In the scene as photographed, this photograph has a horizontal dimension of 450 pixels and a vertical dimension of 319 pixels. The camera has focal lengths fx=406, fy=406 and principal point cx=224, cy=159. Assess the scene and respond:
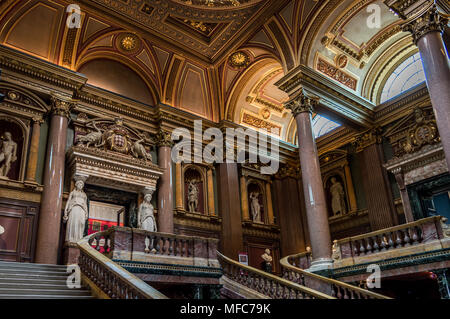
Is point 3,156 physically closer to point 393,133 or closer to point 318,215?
point 318,215

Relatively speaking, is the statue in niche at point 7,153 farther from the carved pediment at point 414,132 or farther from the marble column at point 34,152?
the carved pediment at point 414,132

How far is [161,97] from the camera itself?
14.8 metres

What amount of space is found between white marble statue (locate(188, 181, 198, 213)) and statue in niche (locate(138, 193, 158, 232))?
2111 mm

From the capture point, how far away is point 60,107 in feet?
39.0

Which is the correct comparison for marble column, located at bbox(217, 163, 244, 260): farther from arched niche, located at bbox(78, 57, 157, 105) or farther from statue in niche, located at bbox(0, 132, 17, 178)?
statue in niche, located at bbox(0, 132, 17, 178)

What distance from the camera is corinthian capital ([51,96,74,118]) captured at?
38.8 feet

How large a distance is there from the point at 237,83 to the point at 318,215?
710cm

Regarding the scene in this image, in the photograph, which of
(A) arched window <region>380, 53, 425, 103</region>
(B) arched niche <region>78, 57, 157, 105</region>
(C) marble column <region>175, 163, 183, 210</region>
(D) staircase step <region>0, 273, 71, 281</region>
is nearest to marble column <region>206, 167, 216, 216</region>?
(C) marble column <region>175, 163, 183, 210</region>

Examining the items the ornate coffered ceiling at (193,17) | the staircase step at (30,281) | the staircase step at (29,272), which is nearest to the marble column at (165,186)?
the ornate coffered ceiling at (193,17)

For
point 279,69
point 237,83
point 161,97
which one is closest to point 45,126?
point 161,97

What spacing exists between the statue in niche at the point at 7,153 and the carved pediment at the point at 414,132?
12.3m

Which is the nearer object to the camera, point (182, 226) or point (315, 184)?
point (315, 184)
